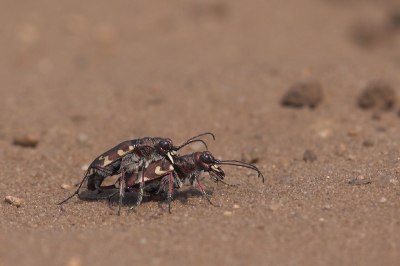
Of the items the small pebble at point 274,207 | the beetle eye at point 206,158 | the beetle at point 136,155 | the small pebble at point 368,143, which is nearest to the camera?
the small pebble at point 274,207

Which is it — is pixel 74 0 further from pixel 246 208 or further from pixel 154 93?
pixel 246 208

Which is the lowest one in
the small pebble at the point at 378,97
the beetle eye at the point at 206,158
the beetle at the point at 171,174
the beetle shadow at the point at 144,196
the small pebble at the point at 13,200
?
the small pebble at the point at 13,200

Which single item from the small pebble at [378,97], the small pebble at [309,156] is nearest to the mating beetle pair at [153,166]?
the small pebble at [309,156]

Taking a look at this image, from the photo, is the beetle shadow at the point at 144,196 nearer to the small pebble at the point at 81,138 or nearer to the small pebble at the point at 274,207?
the small pebble at the point at 274,207

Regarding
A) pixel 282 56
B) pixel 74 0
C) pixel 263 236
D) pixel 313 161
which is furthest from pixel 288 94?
pixel 74 0

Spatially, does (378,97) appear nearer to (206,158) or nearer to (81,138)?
(206,158)

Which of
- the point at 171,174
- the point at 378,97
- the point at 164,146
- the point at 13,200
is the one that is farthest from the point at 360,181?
the point at 13,200
